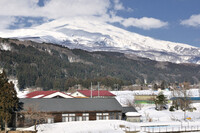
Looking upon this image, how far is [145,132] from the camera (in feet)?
151

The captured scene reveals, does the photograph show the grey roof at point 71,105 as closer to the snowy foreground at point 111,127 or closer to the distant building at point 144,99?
the snowy foreground at point 111,127

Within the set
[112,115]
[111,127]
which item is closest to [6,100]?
[111,127]

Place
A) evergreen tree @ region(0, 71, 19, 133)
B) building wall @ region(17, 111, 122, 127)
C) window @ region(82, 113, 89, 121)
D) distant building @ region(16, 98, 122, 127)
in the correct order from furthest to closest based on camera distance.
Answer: window @ region(82, 113, 89, 121)
distant building @ region(16, 98, 122, 127)
building wall @ region(17, 111, 122, 127)
evergreen tree @ region(0, 71, 19, 133)

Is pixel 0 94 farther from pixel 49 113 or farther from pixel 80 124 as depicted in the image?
pixel 80 124

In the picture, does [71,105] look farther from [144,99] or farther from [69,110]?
[144,99]

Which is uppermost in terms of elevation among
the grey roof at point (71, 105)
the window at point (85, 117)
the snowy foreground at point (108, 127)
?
the grey roof at point (71, 105)

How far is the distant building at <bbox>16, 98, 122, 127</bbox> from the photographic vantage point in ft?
165

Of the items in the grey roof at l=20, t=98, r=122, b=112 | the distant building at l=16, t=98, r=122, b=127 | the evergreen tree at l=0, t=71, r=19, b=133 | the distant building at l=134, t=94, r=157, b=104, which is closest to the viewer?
the evergreen tree at l=0, t=71, r=19, b=133

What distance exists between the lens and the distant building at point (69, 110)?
50.4 meters

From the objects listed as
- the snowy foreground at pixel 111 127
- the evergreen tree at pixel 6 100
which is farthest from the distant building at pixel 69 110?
the evergreen tree at pixel 6 100

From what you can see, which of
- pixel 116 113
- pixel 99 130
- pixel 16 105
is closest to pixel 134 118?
pixel 116 113

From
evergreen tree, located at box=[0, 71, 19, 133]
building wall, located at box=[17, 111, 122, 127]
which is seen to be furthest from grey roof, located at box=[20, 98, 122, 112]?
evergreen tree, located at box=[0, 71, 19, 133]

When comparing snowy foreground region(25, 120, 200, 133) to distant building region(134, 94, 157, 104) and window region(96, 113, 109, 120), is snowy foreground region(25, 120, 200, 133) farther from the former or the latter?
distant building region(134, 94, 157, 104)

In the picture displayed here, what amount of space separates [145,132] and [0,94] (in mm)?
22713
